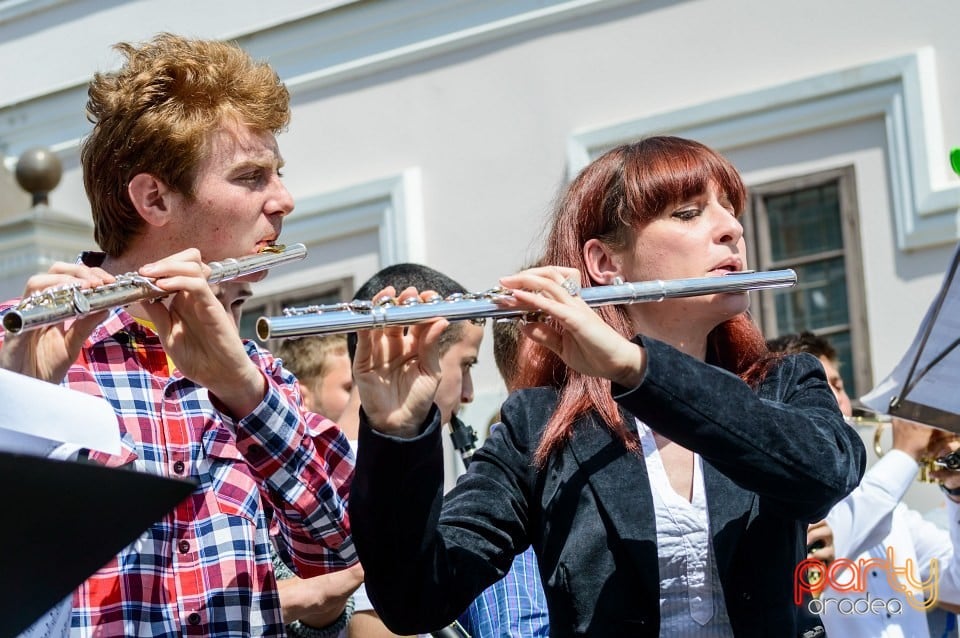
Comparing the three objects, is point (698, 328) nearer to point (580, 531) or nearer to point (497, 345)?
point (580, 531)

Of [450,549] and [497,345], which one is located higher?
[497,345]

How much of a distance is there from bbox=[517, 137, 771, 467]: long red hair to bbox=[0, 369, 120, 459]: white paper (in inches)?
31.7

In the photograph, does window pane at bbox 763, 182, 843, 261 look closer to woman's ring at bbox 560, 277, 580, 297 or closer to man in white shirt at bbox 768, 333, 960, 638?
man in white shirt at bbox 768, 333, 960, 638

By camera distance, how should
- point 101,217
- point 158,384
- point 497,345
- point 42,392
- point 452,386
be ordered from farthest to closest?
point 497,345
point 452,386
point 101,217
point 158,384
point 42,392

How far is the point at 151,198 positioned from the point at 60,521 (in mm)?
1264

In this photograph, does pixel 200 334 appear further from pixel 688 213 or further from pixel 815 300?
pixel 815 300

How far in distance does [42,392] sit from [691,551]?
1.11 metres

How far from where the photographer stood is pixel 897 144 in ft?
22.0

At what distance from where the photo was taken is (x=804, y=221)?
7.10 m

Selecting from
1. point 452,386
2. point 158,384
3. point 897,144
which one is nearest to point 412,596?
point 158,384

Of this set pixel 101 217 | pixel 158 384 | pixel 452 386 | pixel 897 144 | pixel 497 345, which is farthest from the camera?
pixel 897 144

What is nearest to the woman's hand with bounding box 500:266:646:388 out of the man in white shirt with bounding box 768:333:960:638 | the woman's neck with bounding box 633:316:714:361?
the woman's neck with bounding box 633:316:714:361

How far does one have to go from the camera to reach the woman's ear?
9.57ft

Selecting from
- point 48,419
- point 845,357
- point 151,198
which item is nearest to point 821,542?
point 151,198
